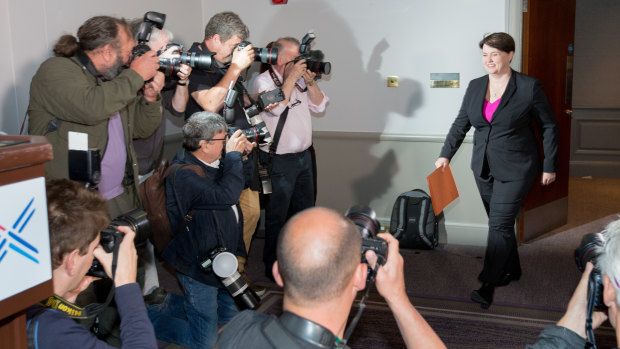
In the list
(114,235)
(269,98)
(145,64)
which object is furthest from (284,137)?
(114,235)

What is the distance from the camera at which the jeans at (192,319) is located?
2697 mm

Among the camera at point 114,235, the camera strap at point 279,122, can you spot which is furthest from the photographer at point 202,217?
the camera strap at point 279,122

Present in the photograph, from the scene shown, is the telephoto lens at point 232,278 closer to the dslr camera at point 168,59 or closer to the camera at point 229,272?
the camera at point 229,272

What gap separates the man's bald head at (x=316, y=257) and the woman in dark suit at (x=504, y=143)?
2.38 m

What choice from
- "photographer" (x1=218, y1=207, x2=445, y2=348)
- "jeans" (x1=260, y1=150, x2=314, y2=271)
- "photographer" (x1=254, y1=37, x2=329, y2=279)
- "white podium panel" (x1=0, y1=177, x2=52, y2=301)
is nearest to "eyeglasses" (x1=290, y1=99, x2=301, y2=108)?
"photographer" (x1=254, y1=37, x2=329, y2=279)

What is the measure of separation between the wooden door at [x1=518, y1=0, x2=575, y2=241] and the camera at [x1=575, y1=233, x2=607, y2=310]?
2830mm

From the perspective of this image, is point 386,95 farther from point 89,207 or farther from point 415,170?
point 89,207

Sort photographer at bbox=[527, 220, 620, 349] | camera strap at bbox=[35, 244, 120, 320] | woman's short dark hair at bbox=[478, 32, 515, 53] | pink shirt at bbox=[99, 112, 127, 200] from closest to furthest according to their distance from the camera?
photographer at bbox=[527, 220, 620, 349] < camera strap at bbox=[35, 244, 120, 320] < pink shirt at bbox=[99, 112, 127, 200] < woman's short dark hair at bbox=[478, 32, 515, 53]

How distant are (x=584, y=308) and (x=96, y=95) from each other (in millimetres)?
1900

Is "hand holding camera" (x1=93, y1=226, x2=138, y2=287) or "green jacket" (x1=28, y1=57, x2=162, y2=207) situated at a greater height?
"green jacket" (x1=28, y1=57, x2=162, y2=207)

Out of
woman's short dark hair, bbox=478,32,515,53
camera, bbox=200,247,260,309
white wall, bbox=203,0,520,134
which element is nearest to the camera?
camera, bbox=200,247,260,309

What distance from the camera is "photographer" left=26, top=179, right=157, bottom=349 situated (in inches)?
57.0

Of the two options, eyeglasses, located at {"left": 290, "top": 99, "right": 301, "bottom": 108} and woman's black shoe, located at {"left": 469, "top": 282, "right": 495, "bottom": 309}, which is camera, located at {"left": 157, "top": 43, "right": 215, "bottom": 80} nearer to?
eyeglasses, located at {"left": 290, "top": 99, "right": 301, "bottom": 108}

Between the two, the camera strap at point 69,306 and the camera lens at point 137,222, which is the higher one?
the camera lens at point 137,222
